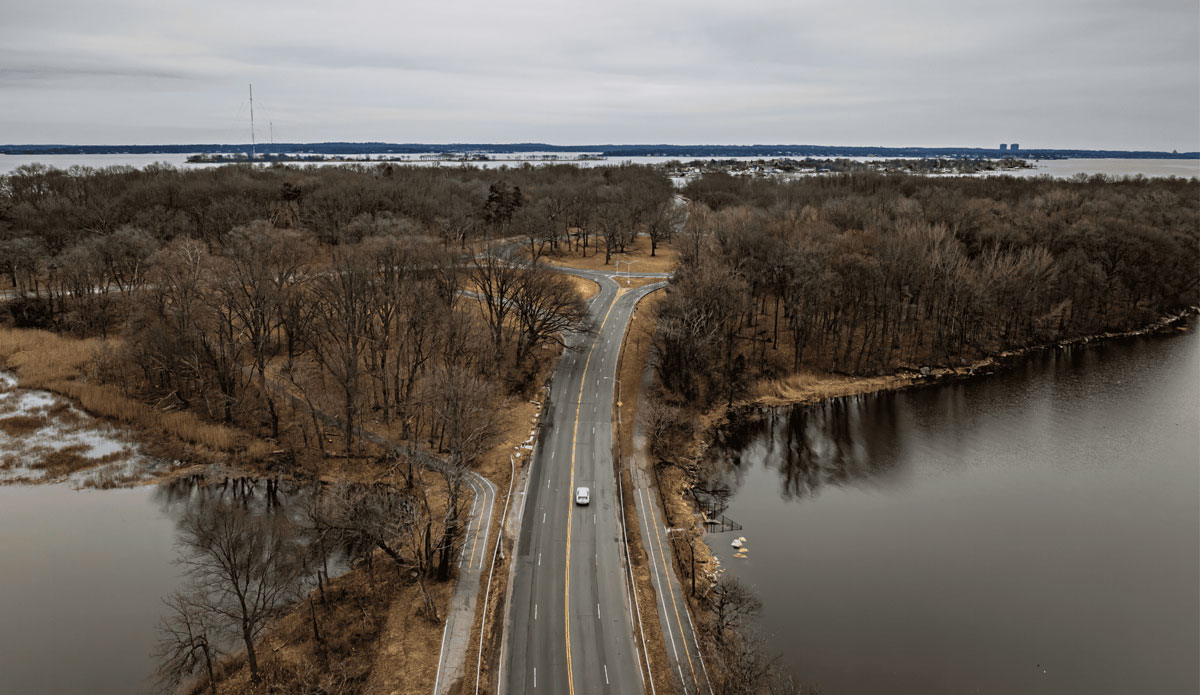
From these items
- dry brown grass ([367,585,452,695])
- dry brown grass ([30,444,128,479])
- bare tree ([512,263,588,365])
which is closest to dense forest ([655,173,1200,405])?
bare tree ([512,263,588,365])

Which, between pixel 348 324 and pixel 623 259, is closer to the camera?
pixel 348 324

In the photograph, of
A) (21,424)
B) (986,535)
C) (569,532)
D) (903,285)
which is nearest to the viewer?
(569,532)

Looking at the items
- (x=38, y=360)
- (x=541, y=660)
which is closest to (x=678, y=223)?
(x=38, y=360)

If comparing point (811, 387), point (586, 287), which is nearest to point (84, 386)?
point (586, 287)

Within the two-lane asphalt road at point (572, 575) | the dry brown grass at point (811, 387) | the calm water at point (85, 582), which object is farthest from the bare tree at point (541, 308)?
the calm water at point (85, 582)

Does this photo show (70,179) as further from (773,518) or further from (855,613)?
(855,613)

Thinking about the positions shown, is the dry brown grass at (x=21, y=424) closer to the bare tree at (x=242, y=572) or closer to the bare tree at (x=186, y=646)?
the bare tree at (x=242, y=572)

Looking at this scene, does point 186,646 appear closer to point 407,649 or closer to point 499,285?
point 407,649
